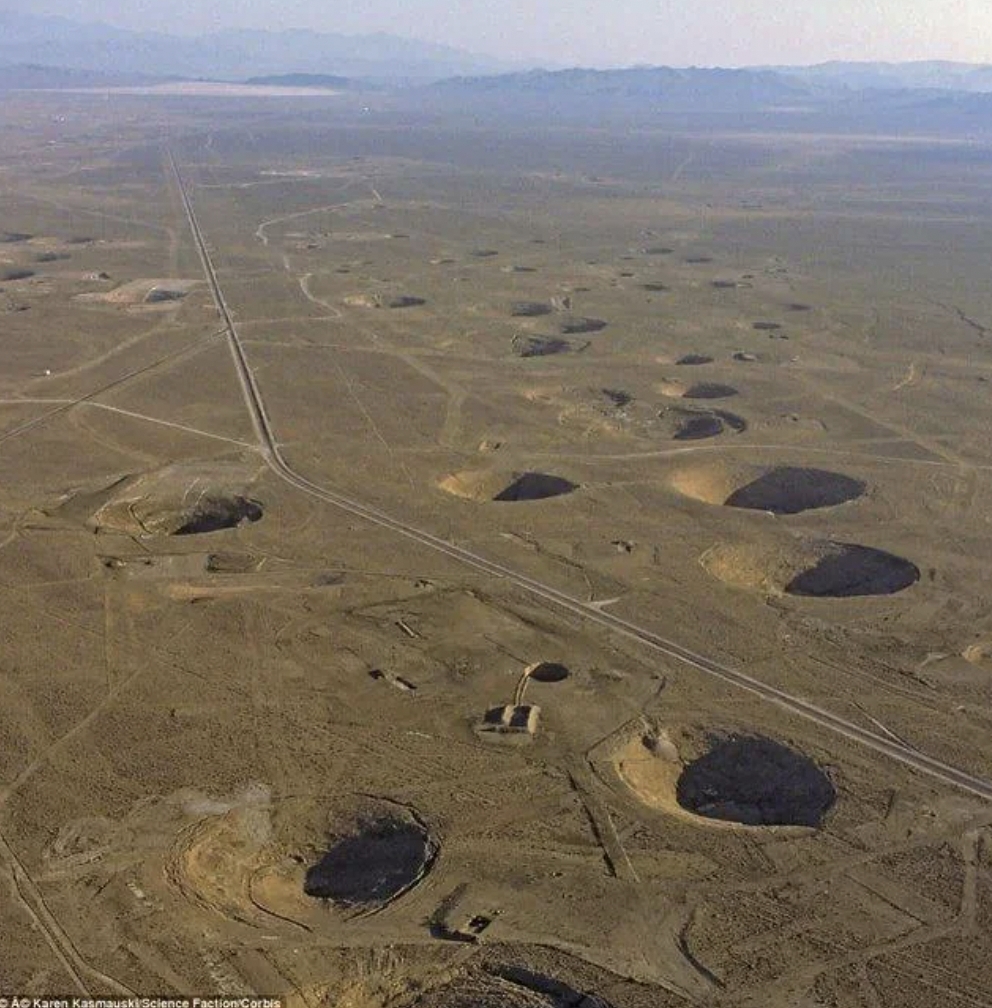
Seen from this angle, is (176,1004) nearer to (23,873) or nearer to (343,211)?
(23,873)

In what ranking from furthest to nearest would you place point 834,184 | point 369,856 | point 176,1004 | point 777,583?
point 834,184
point 777,583
point 369,856
point 176,1004

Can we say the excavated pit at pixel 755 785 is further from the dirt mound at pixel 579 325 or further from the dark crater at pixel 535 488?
the dirt mound at pixel 579 325

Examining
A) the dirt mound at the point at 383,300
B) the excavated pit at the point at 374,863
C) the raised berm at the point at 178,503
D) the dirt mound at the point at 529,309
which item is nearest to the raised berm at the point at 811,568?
the excavated pit at the point at 374,863

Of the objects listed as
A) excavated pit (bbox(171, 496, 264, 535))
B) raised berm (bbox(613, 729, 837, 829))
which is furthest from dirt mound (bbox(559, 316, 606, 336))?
raised berm (bbox(613, 729, 837, 829))

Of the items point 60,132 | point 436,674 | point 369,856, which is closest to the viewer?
point 369,856

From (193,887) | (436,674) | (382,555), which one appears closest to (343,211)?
(382,555)

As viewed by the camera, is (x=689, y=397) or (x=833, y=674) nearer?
(x=833, y=674)

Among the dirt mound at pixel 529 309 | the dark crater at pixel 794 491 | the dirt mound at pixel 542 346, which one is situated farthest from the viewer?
the dirt mound at pixel 529 309

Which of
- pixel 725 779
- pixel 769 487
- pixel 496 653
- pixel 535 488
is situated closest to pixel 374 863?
pixel 725 779
